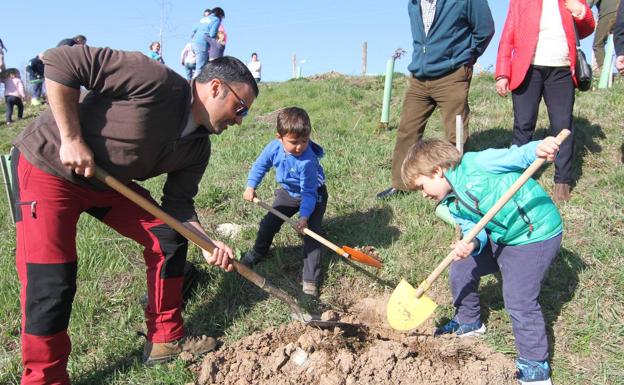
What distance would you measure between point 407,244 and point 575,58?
2.17 m

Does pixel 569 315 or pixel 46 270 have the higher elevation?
pixel 46 270

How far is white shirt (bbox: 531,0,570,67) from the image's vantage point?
13.8ft

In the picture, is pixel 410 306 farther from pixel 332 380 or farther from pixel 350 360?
pixel 332 380

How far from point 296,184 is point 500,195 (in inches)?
67.8

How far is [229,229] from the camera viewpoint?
454 centimetres

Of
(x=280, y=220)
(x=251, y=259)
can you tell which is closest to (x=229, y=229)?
(x=251, y=259)

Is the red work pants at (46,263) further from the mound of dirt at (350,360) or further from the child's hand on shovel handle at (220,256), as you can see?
the mound of dirt at (350,360)

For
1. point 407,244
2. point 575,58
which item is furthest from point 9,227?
point 575,58

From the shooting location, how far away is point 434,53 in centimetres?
467

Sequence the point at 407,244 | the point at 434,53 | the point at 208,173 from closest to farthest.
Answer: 1. the point at 407,244
2. the point at 434,53
3. the point at 208,173

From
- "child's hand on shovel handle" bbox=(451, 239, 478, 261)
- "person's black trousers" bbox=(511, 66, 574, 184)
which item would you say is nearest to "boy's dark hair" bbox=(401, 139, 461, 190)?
"child's hand on shovel handle" bbox=(451, 239, 478, 261)

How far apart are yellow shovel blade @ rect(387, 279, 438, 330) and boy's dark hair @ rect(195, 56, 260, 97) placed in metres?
1.54

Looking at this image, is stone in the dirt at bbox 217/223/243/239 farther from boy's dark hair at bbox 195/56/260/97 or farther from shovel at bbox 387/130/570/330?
boy's dark hair at bbox 195/56/260/97

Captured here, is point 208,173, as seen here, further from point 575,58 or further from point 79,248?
point 575,58
